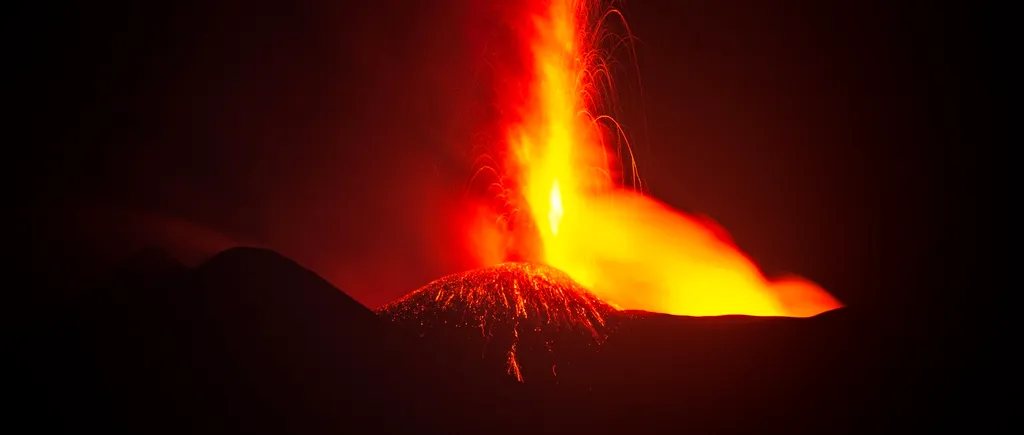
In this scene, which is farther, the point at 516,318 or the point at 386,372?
the point at 516,318

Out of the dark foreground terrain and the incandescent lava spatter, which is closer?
the dark foreground terrain

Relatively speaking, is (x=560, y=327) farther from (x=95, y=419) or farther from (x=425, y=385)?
(x=95, y=419)

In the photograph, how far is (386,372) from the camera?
19.5m

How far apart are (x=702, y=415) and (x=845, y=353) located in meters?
5.18

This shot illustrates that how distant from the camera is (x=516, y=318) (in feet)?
81.4

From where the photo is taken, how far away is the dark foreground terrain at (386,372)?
17.4 metres

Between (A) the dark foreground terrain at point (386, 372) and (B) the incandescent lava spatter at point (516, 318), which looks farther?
(B) the incandescent lava spatter at point (516, 318)

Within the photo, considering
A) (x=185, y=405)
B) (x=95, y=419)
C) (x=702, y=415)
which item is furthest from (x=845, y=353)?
(x=95, y=419)

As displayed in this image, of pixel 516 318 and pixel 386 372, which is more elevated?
pixel 516 318

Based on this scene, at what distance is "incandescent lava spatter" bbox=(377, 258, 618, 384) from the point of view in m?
23.0

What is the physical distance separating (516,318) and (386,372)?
6117 millimetres

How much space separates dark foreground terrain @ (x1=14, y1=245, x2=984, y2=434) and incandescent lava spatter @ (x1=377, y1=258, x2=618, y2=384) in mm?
411

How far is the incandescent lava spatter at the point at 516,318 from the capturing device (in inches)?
904

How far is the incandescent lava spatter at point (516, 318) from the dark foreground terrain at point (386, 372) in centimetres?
41
